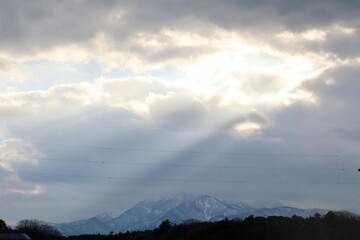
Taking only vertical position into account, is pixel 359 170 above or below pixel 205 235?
above

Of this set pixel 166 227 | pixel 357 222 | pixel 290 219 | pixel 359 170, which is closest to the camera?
pixel 357 222

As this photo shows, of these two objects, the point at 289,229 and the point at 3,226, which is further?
the point at 3,226

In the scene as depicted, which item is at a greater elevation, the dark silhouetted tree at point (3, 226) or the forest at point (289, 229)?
the dark silhouetted tree at point (3, 226)

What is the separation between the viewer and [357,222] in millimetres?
73438

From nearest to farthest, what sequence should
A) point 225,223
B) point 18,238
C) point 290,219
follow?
1. point 290,219
2. point 225,223
3. point 18,238

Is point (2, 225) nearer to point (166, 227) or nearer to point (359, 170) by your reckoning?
point (166, 227)

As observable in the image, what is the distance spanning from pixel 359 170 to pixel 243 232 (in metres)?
25.0

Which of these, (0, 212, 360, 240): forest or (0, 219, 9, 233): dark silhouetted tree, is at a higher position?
(0, 219, 9, 233): dark silhouetted tree

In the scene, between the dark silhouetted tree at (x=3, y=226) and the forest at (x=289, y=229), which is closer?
the forest at (x=289, y=229)

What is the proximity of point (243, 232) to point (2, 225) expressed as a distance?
87058 mm

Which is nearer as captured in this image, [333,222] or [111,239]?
[333,222]

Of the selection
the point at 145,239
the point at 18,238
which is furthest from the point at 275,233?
the point at 145,239

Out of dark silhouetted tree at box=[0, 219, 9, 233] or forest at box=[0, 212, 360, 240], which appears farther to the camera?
dark silhouetted tree at box=[0, 219, 9, 233]

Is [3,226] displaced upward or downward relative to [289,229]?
upward
